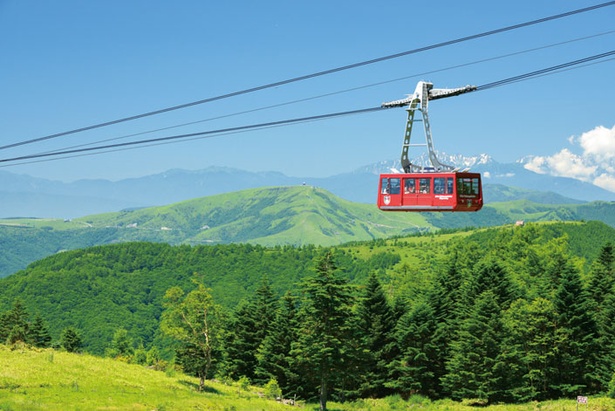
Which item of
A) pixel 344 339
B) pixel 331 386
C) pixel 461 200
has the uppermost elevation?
pixel 461 200

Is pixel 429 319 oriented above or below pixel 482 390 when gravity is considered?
above

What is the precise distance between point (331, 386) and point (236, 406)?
23619mm

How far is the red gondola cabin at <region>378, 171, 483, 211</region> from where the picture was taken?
46875 mm

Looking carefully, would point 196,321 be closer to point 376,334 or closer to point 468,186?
point 376,334

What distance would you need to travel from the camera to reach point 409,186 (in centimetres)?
4888

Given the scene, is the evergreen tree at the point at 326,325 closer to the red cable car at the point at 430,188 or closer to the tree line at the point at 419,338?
the tree line at the point at 419,338

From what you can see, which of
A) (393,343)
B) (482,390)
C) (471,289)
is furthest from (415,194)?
(471,289)

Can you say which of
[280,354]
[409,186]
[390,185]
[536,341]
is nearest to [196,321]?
[280,354]

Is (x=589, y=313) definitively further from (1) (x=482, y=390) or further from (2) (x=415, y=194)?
(2) (x=415, y=194)

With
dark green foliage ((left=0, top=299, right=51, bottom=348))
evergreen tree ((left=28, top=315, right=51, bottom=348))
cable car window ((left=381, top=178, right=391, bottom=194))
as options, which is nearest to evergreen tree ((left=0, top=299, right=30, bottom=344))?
dark green foliage ((left=0, top=299, right=51, bottom=348))

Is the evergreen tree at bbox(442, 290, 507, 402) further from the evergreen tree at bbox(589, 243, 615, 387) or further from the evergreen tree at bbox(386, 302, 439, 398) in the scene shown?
the evergreen tree at bbox(589, 243, 615, 387)

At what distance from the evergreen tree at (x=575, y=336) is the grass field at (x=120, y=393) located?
7.90 metres

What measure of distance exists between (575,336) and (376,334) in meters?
23.6

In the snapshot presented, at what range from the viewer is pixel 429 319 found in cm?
8606
